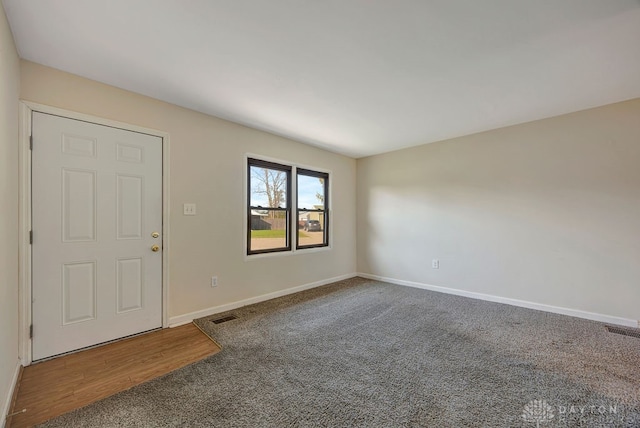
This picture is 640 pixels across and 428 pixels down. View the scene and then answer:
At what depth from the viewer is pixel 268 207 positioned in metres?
3.89

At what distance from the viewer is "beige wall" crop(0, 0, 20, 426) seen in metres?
1.55

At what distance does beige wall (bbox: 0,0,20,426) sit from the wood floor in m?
0.13

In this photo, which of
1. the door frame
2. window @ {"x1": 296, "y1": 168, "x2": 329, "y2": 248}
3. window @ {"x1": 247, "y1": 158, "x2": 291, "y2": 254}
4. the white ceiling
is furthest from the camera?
window @ {"x1": 296, "y1": 168, "x2": 329, "y2": 248}

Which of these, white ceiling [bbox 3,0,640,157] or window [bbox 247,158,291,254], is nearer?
white ceiling [bbox 3,0,640,157]

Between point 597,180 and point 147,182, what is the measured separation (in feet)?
16.2

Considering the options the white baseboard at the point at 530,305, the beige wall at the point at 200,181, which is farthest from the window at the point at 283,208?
the white baseboard at the point at 530,305

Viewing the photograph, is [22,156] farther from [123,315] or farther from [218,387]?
[218,387]

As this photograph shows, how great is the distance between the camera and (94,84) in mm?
2422

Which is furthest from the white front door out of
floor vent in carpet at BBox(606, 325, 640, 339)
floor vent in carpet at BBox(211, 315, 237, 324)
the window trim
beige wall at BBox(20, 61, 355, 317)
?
floor vent in carpet at BBox(606, 325, 640, 339)

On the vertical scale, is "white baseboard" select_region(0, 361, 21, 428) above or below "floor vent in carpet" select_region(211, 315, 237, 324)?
above

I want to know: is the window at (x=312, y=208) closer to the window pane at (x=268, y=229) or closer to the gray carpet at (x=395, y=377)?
the window pane at (x=268, y=229)

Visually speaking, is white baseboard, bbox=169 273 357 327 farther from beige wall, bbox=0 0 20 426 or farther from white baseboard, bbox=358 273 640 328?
white baseboard, bbox=358 273 640 328

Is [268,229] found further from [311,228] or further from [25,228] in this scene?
[25,228]

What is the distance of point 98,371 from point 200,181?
1.93 meters
